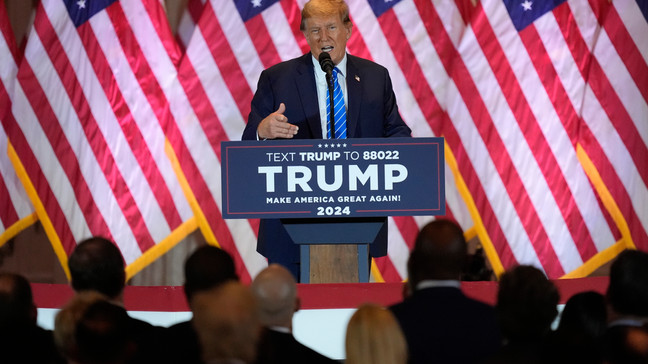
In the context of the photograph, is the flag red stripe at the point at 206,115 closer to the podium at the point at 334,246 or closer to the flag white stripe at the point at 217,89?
the flag white stripe at the point at 217,89

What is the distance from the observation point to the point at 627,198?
6.21 m

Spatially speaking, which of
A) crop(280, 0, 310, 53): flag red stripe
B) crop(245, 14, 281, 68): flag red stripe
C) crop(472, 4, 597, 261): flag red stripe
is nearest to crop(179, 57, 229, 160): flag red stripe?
crop(245, 14, 281, 68): flag red stripe

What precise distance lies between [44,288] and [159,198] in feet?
8.58

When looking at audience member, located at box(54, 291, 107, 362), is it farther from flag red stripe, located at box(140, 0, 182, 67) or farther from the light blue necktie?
flag red stripe, located at box(140, 0, 182, 67)

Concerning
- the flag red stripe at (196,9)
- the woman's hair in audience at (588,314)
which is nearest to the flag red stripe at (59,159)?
the flag red stripe at (196,9)

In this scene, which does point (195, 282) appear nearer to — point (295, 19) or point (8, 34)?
point (295, 19)

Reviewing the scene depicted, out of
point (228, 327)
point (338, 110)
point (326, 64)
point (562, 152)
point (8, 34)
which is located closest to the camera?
point (228, 327)

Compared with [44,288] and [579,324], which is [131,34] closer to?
[44,288]

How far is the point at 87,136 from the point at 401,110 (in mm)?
2114

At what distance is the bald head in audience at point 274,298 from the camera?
238 cm

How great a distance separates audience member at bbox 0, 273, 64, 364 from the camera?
230 centimetres

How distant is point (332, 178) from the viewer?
11.5 feet

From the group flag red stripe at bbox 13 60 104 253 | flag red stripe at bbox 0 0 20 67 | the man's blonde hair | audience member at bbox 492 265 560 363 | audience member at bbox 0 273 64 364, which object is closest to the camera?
audience member at bbox 492 265 560 363

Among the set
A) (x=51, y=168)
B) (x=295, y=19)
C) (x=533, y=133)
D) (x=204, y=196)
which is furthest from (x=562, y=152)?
(x=51, y=168)
